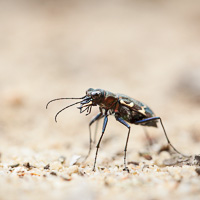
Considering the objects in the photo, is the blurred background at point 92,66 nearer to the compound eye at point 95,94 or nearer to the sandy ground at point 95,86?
the sandy ground at point 95,86

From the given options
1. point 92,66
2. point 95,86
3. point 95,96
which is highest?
point 92,66

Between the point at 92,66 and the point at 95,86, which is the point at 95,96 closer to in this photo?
the point at 95,86

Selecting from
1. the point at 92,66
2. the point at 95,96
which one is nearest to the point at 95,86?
the point at 92,66

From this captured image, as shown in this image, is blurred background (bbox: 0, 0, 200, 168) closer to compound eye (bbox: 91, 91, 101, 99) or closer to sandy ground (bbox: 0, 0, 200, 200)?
sandy ground (bbox: 0, 0, 200, 200)

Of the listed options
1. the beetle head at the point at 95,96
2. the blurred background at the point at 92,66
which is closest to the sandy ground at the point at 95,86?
the blurred background at the point at 92,66

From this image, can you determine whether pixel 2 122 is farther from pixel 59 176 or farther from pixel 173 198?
pixel 173 198

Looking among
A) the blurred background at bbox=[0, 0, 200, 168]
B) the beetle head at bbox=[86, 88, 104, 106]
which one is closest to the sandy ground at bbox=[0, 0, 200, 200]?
the blurred background at bbox=[0, 0, 200, 168]
